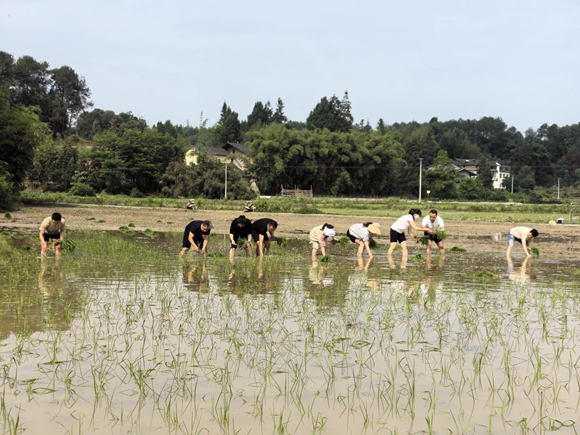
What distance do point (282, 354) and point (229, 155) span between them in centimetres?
8048

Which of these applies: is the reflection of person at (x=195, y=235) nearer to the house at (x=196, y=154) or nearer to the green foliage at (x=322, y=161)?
the house at (x=196, y=154)

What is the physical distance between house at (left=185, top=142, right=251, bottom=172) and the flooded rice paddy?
65.1 meters

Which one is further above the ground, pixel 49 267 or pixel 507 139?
pixel 507 139

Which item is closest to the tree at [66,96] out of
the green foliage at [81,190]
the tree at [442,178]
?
the green foliage at [81,190]

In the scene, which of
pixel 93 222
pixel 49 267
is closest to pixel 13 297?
pixel 49 267

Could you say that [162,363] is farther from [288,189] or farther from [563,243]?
[288,189]

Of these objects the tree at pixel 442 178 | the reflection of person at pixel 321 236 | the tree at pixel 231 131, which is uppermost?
the tree at pixel 231 131

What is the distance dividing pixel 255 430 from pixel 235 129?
110 metres

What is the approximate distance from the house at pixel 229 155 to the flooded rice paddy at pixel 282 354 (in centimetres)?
6513

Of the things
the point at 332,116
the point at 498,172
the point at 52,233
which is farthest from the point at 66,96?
the point at 52,233

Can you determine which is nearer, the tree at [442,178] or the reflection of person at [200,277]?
the reflection of person at [200,277]

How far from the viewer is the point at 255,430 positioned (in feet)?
16.9

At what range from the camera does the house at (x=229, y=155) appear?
8100cm

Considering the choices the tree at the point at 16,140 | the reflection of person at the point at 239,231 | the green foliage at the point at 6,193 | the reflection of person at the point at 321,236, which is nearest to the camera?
the reflection of person at the point at 239,231
